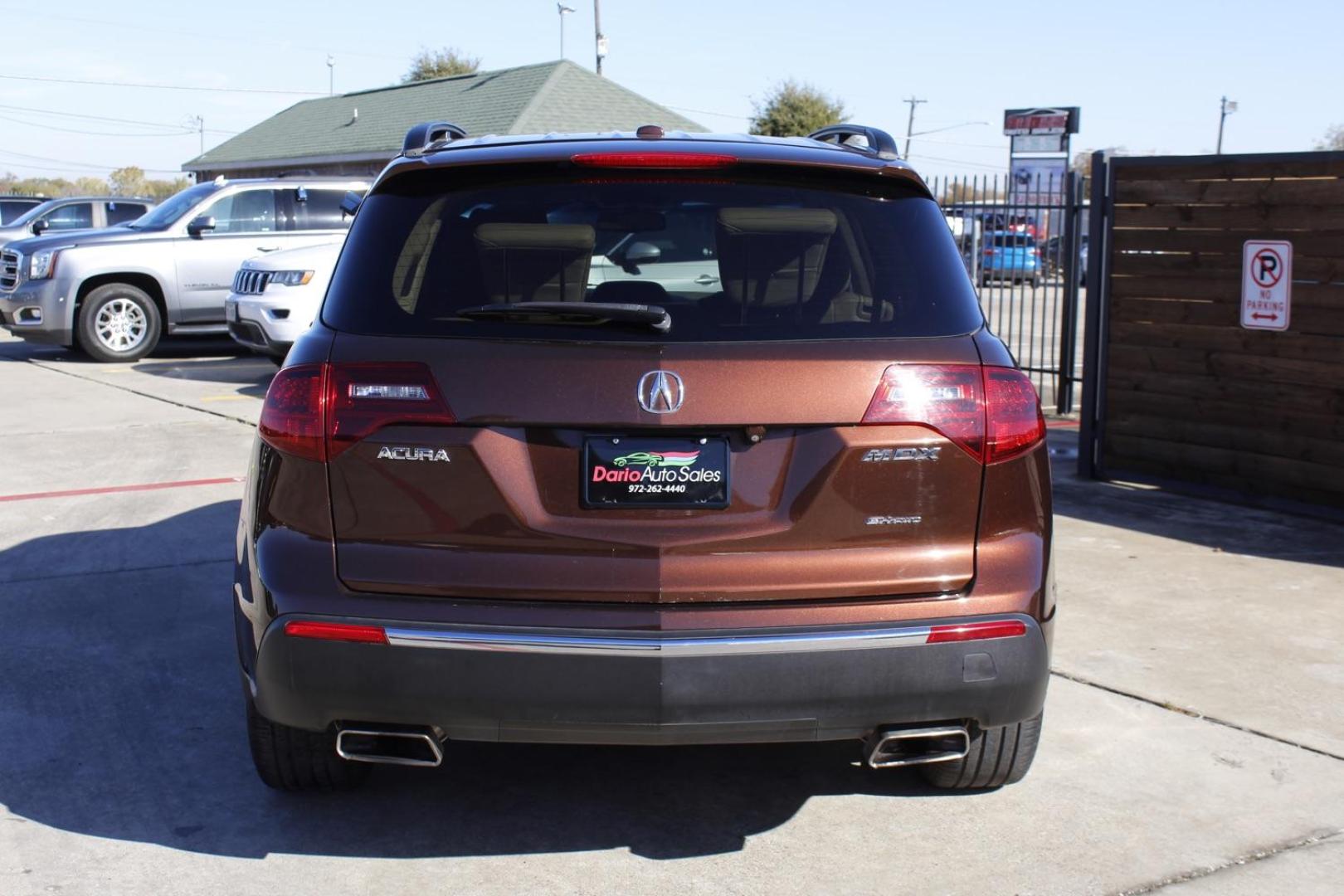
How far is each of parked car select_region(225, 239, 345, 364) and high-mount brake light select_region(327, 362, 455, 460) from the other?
10.0 m

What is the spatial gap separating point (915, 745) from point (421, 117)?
40207 mm

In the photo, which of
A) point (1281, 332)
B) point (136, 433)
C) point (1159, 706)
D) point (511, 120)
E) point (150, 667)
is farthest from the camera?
point (511, 120)

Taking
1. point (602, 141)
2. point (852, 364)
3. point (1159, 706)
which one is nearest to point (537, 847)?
point (852, 364)

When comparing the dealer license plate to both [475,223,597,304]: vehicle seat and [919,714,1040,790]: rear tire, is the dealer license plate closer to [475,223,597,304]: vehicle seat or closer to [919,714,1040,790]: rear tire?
[475,223,597,304]: vehicle seat

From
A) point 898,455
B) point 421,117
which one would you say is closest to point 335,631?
point 898,455

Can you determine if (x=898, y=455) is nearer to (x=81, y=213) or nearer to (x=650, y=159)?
(x=650, y=159)

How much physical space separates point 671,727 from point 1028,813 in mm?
1285

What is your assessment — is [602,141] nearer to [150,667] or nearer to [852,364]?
[852,364]

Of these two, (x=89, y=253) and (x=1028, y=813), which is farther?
(x=89, y=253)

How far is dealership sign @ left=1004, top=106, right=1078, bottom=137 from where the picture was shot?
33053 millimetres

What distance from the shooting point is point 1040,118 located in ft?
112

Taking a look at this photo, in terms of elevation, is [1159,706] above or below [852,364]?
below

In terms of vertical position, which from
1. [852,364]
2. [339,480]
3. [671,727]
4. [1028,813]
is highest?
[852,364]

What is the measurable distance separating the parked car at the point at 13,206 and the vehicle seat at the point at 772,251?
79.7 feet
